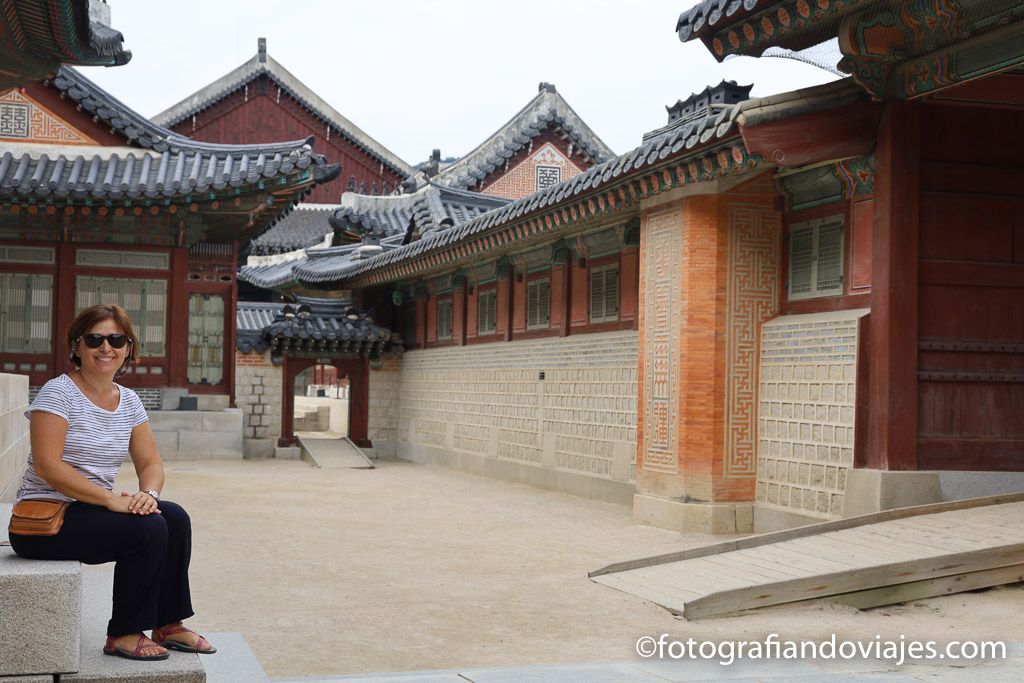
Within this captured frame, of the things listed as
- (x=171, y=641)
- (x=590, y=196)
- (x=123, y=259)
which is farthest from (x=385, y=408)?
(x=171, y=641)

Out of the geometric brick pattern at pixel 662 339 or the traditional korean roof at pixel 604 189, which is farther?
the geometric brick pattern at pixel 662 339

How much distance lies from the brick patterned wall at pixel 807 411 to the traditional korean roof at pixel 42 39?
282 inches

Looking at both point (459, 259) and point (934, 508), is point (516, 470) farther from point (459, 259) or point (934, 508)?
point (934, 508)

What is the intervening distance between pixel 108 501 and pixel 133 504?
96 mm

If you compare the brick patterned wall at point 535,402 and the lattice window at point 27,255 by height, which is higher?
the lattice window at point 27,255

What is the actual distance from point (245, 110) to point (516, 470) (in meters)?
23.9

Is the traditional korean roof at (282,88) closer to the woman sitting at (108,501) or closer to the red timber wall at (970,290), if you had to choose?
the red timber wall at (970,290)

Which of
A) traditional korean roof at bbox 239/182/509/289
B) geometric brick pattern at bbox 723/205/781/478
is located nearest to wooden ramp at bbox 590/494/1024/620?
geometric brick pattern at bbox 723/205/781/478

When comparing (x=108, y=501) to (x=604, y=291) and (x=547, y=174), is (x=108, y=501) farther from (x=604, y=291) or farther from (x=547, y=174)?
(x=547, y=174)

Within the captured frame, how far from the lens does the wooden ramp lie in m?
7.63

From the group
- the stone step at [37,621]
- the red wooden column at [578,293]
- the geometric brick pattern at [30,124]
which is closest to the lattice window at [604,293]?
the red wooden column at [578,293]

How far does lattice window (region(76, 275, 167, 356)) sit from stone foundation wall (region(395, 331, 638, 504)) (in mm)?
5347

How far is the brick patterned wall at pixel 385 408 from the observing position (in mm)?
24750

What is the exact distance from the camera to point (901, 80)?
32.8 feet
